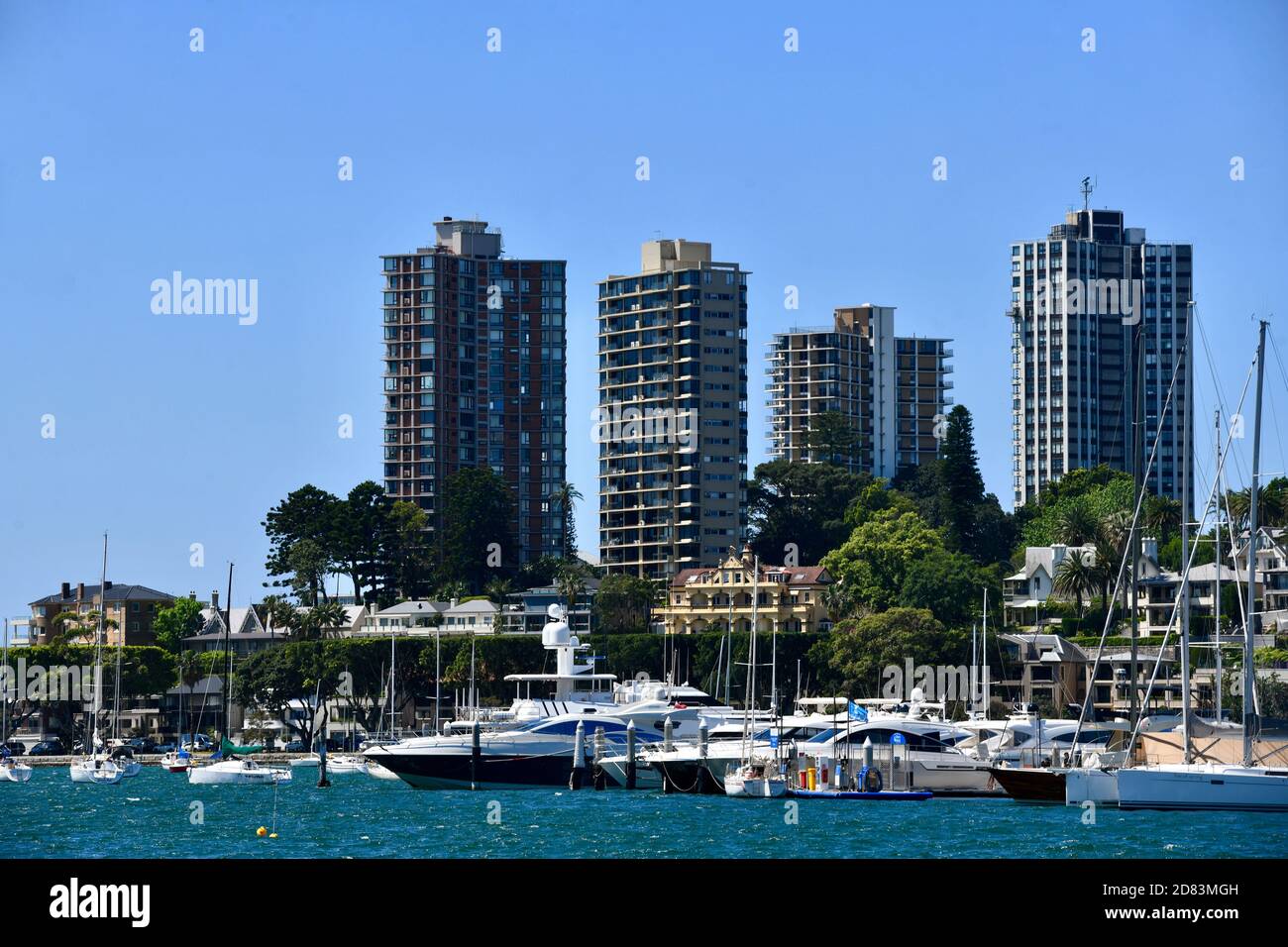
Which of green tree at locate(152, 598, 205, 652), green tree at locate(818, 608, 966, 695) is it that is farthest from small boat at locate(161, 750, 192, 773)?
green tree at locate(152, 598, 205, 652)

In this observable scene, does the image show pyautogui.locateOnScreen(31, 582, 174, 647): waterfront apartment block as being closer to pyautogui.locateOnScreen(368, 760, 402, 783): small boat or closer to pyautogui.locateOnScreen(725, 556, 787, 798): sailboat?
pyautogui.locateOnScreen(368, 760, 402, 783): small boat

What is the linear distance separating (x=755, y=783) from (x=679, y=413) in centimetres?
11362

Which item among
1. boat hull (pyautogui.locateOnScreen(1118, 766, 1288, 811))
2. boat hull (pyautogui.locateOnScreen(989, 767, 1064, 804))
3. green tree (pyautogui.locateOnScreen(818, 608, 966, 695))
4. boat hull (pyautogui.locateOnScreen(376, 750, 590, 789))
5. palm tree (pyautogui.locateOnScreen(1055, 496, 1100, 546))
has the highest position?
palm tree (pyautogui.locateOnScreen(1055, 496, 1100, 546))

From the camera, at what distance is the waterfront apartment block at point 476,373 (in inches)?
7156

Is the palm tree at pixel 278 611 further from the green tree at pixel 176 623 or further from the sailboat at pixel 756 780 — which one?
the sailboat at pixel 756 780

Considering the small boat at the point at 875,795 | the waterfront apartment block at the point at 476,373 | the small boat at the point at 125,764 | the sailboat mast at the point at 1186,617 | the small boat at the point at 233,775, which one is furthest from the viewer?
the waterfront apartment block at the point at 476,373

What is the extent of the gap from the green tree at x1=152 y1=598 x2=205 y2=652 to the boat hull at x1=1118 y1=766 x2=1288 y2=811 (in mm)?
114335

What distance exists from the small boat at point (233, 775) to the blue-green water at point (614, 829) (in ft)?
48.1

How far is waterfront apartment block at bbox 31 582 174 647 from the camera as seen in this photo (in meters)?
159

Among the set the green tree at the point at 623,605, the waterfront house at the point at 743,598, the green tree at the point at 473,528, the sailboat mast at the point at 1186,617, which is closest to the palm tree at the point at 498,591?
the green tree at the point at 473,528

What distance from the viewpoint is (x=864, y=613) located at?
432 feet
